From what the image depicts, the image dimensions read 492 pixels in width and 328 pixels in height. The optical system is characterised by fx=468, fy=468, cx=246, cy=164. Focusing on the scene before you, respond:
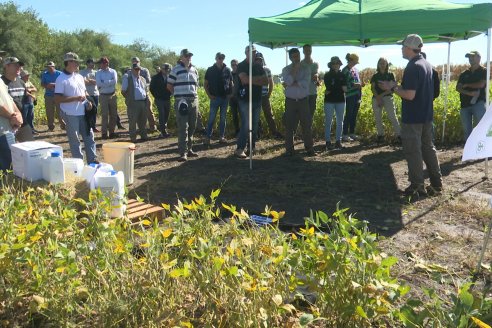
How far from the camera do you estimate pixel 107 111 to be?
421 inches

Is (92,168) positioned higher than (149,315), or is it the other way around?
(92,168)

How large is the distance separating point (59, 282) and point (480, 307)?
1.75m

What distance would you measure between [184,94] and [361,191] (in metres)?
3.37

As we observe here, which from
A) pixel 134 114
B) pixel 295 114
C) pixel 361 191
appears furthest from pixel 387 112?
pixel 134 114

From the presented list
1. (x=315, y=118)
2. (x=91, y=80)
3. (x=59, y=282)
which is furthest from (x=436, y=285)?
(x=91, y=80)

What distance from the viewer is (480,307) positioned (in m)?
1.78

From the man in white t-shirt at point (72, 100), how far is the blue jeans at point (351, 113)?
5.45 meters

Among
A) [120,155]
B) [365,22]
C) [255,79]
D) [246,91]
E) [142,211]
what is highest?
[365,22]

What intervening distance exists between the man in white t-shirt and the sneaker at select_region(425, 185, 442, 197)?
4.53 metres

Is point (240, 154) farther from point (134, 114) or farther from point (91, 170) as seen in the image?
point (91, 170)

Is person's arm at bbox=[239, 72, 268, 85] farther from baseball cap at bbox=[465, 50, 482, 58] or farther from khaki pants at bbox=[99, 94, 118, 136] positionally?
khaki pants at bbox=[99, 94, 118, 136]

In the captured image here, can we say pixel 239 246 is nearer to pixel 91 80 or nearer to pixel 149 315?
pixel 149 315

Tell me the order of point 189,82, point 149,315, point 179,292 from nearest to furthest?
point 149,315 → point 179,292 → point 189,82

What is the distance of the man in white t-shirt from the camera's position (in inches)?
239
